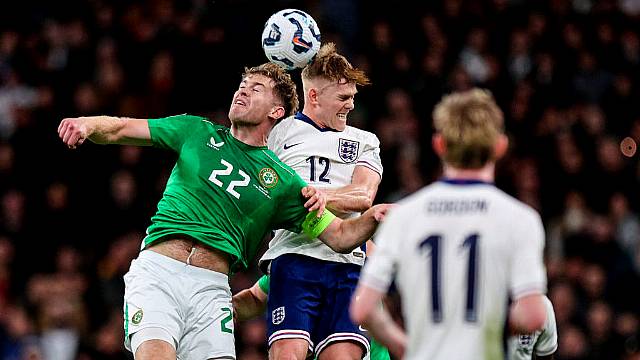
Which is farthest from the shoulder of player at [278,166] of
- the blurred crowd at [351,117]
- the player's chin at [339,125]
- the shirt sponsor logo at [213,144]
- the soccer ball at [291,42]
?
the blurred crowd at [351,117]

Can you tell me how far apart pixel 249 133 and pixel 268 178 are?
34 centimetres

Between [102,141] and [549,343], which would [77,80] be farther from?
[549,343]

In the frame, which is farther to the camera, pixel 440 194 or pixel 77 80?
pixel 77 80

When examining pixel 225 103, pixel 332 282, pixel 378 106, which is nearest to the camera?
pixel 332 282

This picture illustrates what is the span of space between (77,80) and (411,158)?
390 cm

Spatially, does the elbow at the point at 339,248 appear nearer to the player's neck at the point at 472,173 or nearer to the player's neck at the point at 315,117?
the player's neck at the point at 315,117

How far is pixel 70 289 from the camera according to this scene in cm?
1197

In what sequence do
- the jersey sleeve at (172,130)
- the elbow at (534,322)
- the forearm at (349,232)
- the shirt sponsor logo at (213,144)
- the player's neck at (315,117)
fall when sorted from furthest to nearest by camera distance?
the player's neck at (315,117) < the shirt sponsor logo at (213,144) < the jersey sleeve at (172,130) < the forearm at (349,232) < the elbow at (534,322)

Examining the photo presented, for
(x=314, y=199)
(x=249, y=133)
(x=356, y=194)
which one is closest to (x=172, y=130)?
(x=249, y=133)

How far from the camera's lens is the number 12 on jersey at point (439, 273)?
4629 mm

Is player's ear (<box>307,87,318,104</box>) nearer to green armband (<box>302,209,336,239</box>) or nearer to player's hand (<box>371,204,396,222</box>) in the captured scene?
green armband (<box>302,209,336,239</box>)

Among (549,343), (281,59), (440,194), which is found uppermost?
(281,59)

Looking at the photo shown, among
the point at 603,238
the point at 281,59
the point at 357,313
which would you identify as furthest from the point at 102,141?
the point at 603,238

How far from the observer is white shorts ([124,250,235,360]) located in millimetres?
6684
